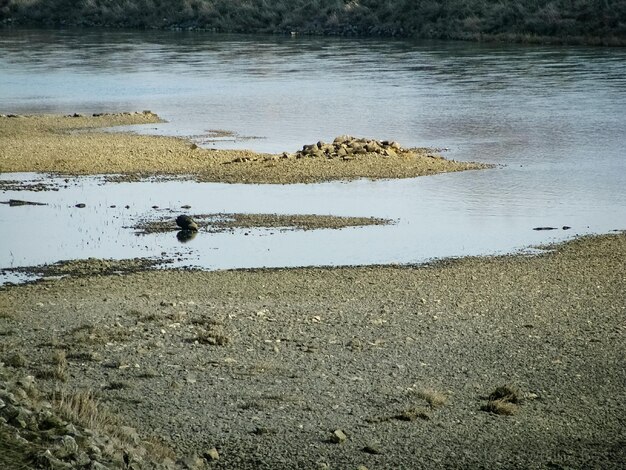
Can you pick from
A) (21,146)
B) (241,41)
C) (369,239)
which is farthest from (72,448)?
(241,41)

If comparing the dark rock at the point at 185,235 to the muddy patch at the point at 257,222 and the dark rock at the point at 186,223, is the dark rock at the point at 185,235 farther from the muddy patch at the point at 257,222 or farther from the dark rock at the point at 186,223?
the muddy patch at the point at 257,222

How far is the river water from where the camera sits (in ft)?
59.0

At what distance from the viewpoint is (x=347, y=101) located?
3788 cm

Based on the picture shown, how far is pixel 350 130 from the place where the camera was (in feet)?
103

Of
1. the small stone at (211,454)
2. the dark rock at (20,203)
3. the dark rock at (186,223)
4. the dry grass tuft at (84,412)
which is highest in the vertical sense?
the dry grass tuft at (84,412)

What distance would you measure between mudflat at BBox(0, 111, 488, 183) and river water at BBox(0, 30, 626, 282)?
76 cm

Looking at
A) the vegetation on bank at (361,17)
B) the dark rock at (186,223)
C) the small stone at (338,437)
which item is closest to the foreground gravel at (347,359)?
the small stone at (338,437)

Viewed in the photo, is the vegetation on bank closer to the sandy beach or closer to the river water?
the river water

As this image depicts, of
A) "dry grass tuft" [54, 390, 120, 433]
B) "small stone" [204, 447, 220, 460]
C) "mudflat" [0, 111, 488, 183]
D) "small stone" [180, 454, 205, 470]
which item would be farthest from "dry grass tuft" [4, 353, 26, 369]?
"mudflat" [0, 111, 488, 183]

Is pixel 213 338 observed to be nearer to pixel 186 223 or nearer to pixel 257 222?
pixel 186 223

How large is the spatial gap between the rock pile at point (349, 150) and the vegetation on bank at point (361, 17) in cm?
3259

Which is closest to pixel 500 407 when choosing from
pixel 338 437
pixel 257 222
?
pixel 338 437

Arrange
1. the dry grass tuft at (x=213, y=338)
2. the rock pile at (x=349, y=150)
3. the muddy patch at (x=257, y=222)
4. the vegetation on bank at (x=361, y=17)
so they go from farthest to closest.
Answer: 1. the vegetation on bank at (x=361, y=17)
2. the rock pile at (x=349, y=150)
3. the muddy patch at (x=257, y=222)
4. the dry grass tuft at (x=213, y=338)

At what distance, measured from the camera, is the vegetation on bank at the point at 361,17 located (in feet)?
191
